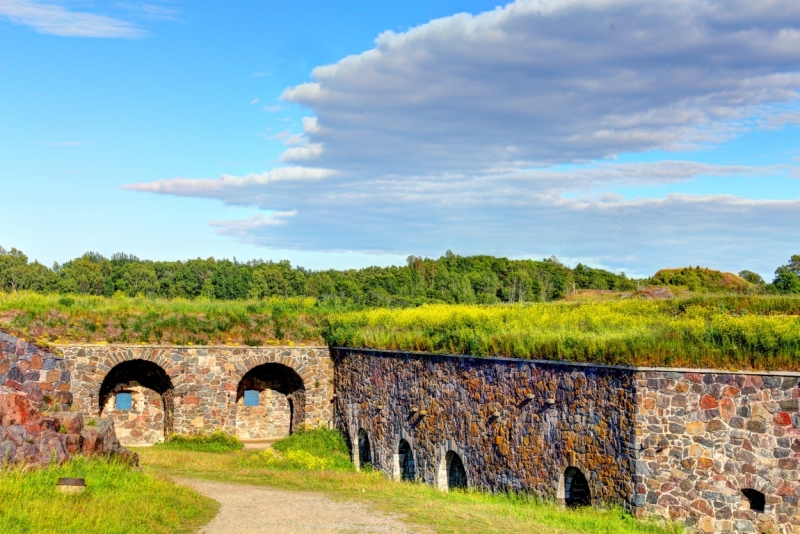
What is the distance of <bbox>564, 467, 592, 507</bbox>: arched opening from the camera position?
1688cm

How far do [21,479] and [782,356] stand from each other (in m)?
12.3

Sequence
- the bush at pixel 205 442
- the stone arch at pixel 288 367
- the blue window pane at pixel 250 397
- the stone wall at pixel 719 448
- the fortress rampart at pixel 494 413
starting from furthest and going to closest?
the blue window pane at pixel 250 397 < the stone arch at pixel 288 367 < the bush at pixel 205 442 < the fortress rampart at pixel 494 413 < the stone wall at pixel 719 448

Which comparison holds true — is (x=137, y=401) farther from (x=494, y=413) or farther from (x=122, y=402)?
(x=494, y=413)

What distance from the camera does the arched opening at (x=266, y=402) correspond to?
99.8 feet

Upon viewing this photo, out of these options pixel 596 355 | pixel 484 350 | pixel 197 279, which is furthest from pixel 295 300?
pixel 197 279

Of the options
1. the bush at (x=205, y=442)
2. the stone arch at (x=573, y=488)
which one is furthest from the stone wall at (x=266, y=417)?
the stone arch at (x=573, y=488)

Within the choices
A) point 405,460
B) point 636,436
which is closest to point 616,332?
point 636,436

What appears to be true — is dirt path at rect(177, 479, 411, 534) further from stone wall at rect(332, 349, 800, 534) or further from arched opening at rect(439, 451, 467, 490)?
arched opening at rect(439, 451, 467, 490)

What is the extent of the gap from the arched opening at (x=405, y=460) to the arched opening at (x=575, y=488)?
284 inches

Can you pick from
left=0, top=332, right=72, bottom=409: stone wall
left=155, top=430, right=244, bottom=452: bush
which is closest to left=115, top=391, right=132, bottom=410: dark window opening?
left=155, top=430, right=244, bottom=452: bush

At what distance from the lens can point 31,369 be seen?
25500 mm

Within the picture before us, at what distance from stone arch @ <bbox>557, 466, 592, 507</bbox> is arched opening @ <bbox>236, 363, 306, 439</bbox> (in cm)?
1486

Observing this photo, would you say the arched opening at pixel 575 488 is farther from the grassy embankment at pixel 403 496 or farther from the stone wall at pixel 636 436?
the grassy embankment at pixel 403 496

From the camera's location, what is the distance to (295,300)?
31.9 m
